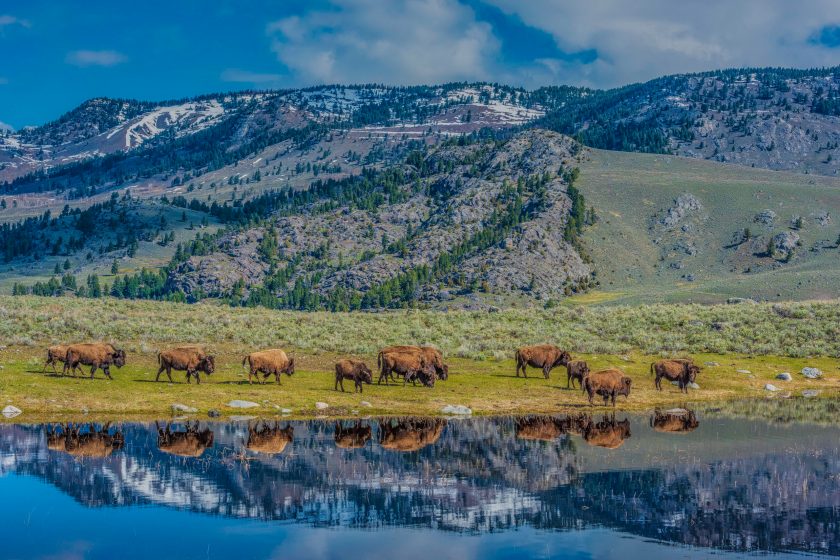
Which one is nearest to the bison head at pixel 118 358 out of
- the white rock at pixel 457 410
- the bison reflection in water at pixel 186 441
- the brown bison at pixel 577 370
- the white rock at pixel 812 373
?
the bison reflection in water at pixel 186 441

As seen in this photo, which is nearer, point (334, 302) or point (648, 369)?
point (648, 369)

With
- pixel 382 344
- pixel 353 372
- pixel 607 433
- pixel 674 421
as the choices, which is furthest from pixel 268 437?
pixel 382 344

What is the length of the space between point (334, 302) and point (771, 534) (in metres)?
156

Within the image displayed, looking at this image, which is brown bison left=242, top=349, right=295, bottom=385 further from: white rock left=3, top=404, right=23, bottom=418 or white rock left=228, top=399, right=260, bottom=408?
white rock left=3, top=404, right=23, bottom=418

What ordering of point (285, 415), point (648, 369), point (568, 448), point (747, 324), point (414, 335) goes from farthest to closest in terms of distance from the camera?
point (747, 324), point (414, 335), point (648, 369), point (285, 415), point (568, 448)

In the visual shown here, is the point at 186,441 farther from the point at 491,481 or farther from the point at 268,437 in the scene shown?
the point at 491,481

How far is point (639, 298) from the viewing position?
497 feet

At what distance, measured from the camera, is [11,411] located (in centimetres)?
3494

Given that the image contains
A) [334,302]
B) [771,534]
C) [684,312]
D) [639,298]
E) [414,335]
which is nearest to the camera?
[771,534]

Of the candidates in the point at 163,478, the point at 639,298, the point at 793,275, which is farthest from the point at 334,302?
the point at 163,478

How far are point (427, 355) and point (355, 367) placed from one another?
5.19 m

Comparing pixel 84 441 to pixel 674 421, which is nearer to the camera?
pixel 84 441

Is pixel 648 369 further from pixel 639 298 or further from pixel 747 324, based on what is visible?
pixel 639 298

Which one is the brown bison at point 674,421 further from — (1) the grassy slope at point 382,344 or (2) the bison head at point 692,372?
(2) the bison head at point 692,372
